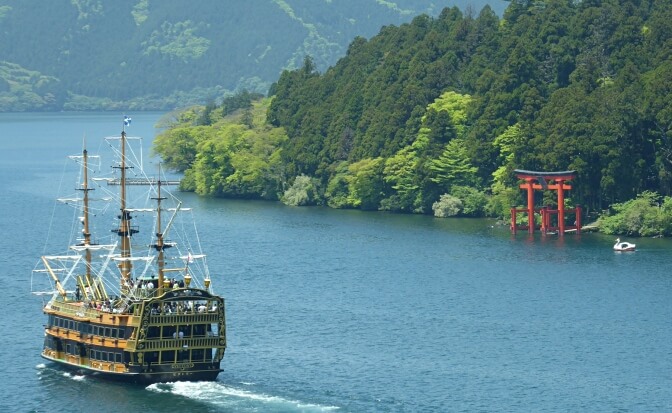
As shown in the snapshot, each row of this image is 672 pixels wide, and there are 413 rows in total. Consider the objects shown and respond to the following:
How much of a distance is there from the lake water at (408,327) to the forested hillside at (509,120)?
10512mm

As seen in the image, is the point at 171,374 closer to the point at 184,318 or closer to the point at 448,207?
the point at 184,318

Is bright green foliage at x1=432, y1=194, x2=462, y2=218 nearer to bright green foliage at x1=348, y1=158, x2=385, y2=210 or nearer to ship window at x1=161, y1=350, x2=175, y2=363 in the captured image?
bright green foliage at x1=348, y1=158, x2=385, y2=210

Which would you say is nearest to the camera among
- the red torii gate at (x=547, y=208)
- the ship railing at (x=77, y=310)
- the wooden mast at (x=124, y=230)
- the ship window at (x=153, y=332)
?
the ship window at (x=153, y=332)

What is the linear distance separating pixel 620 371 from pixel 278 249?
54023 mm

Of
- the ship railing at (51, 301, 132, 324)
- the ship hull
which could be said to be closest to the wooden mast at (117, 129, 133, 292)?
the ship railing at (51, 301, 132, 324)

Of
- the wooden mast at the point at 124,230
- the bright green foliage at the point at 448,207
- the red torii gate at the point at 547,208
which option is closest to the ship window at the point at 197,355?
the wooden mast at the point at 124,230

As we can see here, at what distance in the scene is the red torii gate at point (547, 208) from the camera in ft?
520

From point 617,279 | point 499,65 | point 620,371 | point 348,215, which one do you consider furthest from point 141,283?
point 499,65

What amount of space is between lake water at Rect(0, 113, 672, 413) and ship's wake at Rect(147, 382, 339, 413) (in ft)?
0.42

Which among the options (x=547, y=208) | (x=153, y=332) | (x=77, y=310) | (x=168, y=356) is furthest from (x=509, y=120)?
(x=153, y=332)

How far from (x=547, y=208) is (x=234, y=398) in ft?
231

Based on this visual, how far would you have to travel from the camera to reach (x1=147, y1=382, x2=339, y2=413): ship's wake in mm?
92469

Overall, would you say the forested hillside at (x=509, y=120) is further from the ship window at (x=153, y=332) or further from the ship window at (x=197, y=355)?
the ship window at (x=153, y=332)

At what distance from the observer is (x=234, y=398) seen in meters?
94.8
